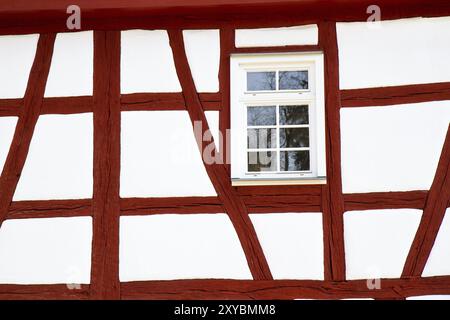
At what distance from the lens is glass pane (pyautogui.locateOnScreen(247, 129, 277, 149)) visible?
548cm

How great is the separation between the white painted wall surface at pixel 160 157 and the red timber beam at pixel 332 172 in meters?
0.98

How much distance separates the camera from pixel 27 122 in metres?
5.54

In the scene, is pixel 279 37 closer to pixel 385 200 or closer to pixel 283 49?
pixel 283 49

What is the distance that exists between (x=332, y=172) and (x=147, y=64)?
6.03 feet

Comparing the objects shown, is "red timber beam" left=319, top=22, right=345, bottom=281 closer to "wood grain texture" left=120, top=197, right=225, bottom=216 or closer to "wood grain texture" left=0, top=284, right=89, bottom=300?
"wood grain texture" left=120, top=197, right=225, bottom=216

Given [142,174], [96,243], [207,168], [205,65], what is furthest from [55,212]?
[205,65]

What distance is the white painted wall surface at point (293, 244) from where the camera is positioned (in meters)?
5.23

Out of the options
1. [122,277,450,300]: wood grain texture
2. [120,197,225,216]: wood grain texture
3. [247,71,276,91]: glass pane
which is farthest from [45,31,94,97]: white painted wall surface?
[122,277,450,300]: wood grain texture

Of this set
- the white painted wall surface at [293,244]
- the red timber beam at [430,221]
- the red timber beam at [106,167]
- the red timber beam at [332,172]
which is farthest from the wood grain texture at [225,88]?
the red timber beam at [430,221]

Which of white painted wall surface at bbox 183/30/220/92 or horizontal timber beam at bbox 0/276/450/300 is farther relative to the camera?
white painted wall surface at bbox 183/30/220/92

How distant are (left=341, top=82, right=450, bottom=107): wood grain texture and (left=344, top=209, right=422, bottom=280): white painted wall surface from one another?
912mm

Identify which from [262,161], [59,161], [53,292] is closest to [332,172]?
[262,161]

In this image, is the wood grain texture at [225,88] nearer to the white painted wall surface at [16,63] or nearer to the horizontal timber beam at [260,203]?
the horizontal timber beam at [260,203]
